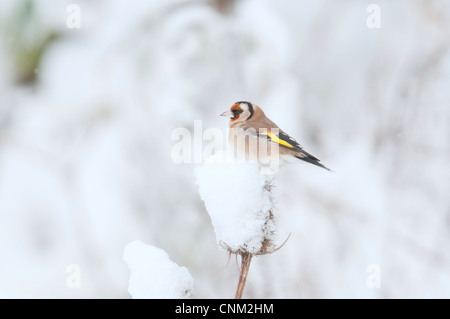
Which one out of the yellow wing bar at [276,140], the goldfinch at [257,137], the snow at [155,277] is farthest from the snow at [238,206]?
A: the yellow wing bar at [276,140]

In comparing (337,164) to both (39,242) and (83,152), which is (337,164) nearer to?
(83,152)

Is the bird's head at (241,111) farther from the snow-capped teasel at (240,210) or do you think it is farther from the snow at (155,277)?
the snow at (155,277)

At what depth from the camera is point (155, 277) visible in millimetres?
946

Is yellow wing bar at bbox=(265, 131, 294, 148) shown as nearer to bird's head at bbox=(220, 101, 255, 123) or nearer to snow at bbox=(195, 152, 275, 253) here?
bird's head at bbox=(220, 101, 255, 123)

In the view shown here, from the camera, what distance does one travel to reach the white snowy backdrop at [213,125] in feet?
8.44

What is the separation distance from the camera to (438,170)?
2.70 metres

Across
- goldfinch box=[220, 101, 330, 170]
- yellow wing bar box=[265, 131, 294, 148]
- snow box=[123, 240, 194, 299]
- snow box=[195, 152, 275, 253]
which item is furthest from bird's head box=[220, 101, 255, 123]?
snow box=[123, 240, 194, 299]

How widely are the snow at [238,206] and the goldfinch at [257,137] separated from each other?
42.2 inches

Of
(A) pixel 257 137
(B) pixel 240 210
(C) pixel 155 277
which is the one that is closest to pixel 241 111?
(A) pixel 257 137

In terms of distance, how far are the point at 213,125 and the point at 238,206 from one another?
1.85 m

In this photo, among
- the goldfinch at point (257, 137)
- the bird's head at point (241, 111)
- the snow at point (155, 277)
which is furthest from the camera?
the bird's head at point (241, 111)

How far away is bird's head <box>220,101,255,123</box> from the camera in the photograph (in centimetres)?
254

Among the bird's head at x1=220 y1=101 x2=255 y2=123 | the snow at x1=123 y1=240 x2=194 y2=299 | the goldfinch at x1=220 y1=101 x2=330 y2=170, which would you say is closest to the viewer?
the snow at x1=123 y1=240 x2=194 y2=299

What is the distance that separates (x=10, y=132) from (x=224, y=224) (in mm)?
2147
